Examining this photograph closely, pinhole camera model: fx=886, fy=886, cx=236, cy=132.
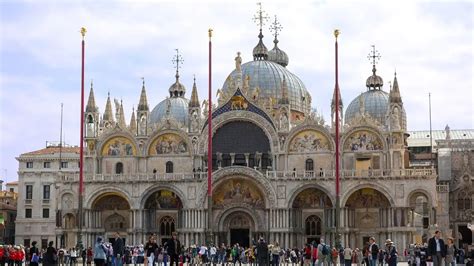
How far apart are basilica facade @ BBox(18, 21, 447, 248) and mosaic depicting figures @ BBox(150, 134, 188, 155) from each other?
0.08m

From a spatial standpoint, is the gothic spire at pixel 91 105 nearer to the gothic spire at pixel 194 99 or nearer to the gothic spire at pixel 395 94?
the gothic spire at pixel 194 99

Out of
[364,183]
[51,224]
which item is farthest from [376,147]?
[51,224]

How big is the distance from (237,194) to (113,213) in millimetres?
10895

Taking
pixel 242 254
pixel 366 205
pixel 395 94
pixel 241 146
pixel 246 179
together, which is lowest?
pixel 242 254

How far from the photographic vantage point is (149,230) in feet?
238

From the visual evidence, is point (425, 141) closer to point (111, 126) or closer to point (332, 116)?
point (332, 116)

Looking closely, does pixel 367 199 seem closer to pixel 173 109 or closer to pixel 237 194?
pixel 237 194

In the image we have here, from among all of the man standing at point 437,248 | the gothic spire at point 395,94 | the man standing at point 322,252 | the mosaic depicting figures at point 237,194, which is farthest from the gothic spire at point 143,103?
the man standing at point 437,248

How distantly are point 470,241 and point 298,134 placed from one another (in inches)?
868

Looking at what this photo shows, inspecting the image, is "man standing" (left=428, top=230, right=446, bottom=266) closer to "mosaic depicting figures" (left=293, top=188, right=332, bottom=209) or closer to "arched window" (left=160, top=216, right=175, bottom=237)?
"mosaic depicting figures" (left=293, top=188, right=332, bottom=209)

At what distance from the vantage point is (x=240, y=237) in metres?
71.6

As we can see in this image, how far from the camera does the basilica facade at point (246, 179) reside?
68.5m

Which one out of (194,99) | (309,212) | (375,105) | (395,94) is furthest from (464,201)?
(194,99)

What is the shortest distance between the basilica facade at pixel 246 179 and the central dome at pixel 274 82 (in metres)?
9.14
